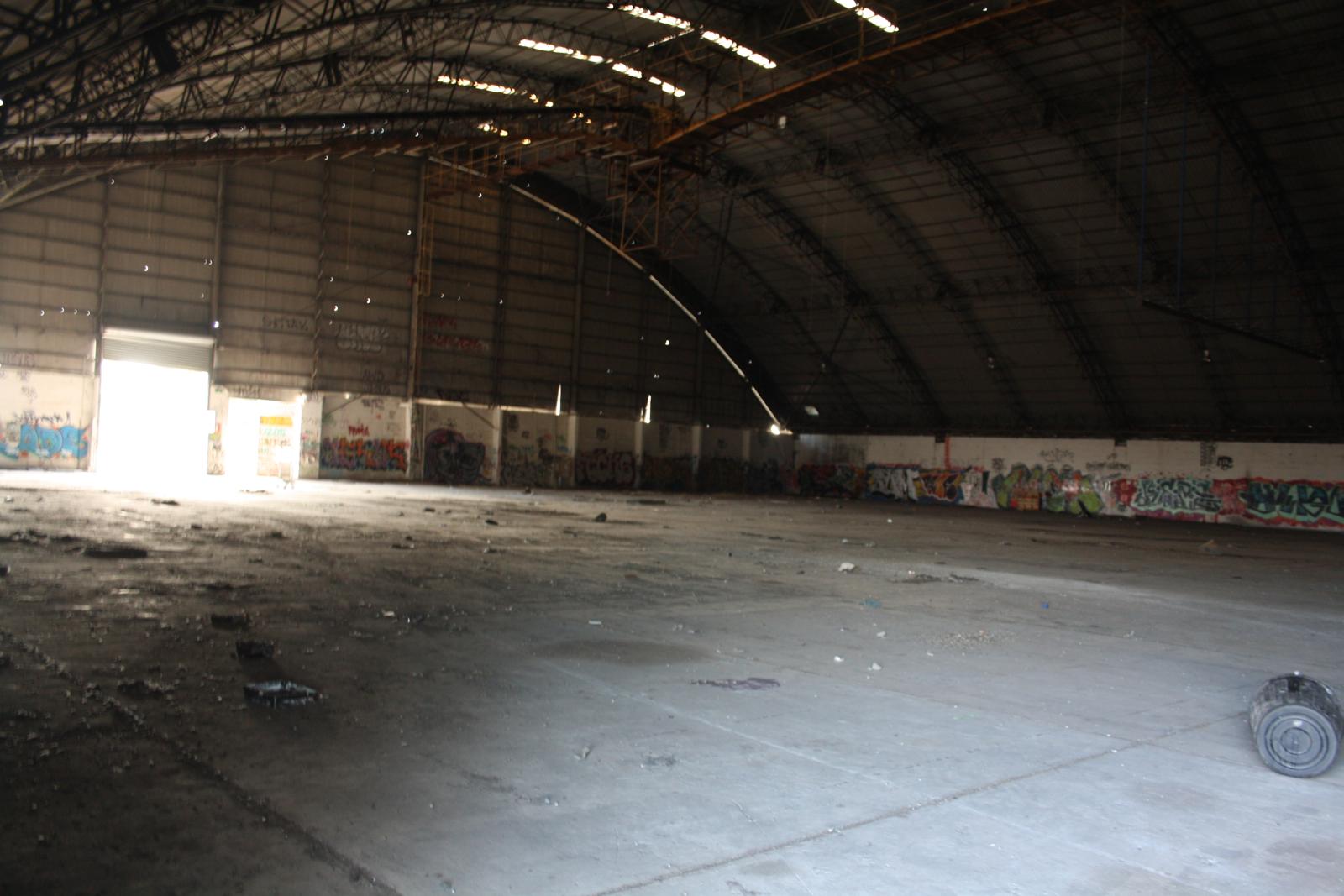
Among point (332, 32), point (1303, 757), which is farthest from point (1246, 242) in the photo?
point (1303, 757)

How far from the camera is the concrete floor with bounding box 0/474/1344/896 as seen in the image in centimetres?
361

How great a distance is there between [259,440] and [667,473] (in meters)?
18.4

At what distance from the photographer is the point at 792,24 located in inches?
1022

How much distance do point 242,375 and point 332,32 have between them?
14435 millimetres

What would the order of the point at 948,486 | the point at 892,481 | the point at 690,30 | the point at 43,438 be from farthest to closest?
the point at 892,481 → the point at 948,486 → the point at 43,438 → the point at 690,30

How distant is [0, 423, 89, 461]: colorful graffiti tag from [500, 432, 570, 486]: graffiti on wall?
→ 15.3m

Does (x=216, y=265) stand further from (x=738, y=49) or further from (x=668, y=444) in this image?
(x=668, y=444)

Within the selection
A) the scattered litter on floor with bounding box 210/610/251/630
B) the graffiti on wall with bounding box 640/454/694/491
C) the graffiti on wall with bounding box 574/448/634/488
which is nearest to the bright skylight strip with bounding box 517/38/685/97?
the graffiti on wall with bounding box 574/448/634/488

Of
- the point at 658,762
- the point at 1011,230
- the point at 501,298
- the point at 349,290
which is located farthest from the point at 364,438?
the point at 658,762

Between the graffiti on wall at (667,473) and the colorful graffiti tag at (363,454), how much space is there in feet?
38.1

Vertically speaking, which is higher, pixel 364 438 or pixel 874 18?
pixel 874 18

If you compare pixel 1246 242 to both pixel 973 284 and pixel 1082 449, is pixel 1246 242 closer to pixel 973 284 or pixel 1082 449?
pixel 973 284

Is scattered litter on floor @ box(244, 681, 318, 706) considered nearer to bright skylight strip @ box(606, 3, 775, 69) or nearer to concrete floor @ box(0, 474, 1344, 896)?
concrete floor @ box(0, 474, 1344, 896)

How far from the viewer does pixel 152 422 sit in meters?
40.9
